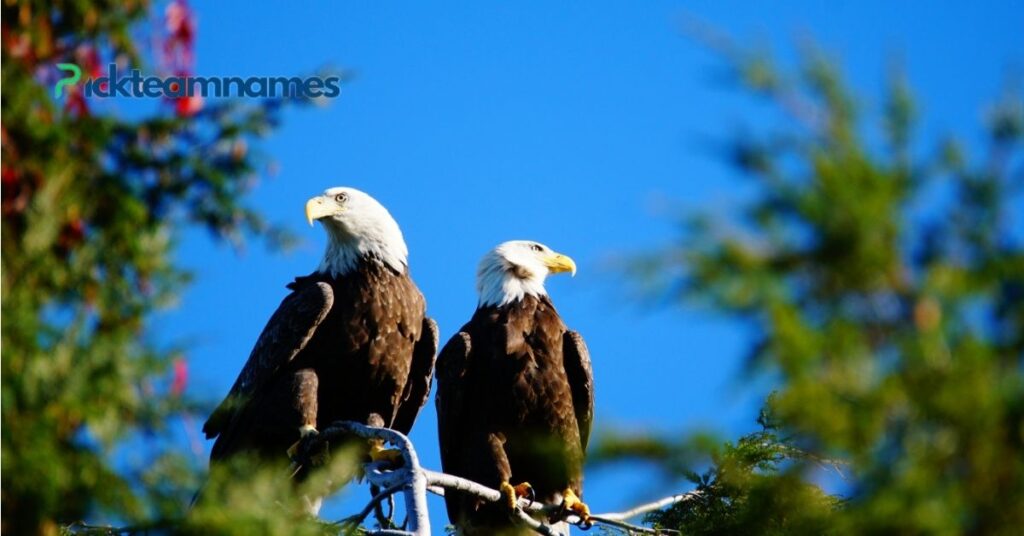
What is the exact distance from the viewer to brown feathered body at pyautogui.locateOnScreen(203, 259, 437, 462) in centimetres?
750

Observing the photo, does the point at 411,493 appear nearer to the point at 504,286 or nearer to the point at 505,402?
the point at 505,402

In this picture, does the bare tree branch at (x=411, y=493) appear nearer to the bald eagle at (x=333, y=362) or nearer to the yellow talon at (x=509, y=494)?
the yellow talon at (x=509, y=494)

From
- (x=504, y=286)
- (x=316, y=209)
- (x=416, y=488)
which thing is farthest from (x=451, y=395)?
(x=416, y=488)

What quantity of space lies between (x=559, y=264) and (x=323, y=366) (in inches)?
87.0

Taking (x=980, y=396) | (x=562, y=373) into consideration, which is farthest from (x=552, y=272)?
(x=980, y=396)

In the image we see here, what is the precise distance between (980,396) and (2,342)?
5.80 feet

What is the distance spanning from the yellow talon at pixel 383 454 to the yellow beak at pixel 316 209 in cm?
154

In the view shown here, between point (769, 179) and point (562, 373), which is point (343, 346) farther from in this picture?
point (769, 179)

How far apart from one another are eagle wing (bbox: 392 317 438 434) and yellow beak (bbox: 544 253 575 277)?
141 centimetres

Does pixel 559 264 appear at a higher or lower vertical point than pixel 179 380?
higher

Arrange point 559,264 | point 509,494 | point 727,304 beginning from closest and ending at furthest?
point 727,304
point 509,494
point 559,264

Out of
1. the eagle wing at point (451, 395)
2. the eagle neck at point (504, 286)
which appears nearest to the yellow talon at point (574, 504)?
the eagle wing at point (451, 395)

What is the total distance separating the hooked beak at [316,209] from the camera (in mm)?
8172

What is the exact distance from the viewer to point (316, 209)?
27.1 ft
